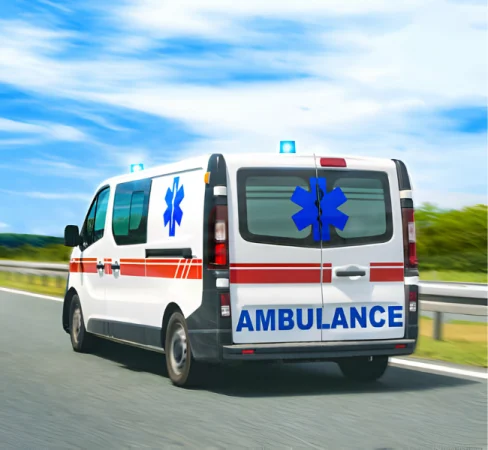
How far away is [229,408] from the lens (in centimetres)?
802

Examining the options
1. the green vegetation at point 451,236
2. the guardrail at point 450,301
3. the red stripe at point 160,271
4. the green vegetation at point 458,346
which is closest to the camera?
the red stripe at point 160,271

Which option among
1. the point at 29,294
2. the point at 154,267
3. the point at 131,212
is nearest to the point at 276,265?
the point at 154,267

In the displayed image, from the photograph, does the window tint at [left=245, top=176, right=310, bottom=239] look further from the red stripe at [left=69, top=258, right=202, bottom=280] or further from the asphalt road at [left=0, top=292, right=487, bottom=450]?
the asphalt road at [left=0, top=292, right=487, bottom=450]

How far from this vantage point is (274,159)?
8922 mm

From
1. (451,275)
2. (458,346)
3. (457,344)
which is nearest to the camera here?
(458,346)

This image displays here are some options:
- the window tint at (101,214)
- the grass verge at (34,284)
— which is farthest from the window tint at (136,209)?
the grass verge at (34,284)

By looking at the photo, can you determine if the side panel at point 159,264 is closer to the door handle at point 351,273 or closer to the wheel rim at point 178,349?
the wheel rim at point 178,349

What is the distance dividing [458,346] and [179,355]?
4.76 meters

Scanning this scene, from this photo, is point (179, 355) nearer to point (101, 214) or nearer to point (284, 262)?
point (284, 262)

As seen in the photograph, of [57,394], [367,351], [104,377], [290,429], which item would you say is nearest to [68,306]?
[104,377]

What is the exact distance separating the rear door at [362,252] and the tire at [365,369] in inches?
22.0

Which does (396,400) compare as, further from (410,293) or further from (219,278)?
(219,278)

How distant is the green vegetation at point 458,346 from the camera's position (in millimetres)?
11586

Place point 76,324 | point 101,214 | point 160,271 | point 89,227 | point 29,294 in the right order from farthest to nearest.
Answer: point 29,294
point 76,324
point 89,227
point 101,214
point 160,271
